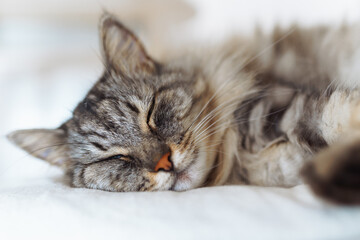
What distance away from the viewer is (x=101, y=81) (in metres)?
1.25

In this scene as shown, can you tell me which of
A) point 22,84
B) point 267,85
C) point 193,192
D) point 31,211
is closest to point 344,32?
point 267,85

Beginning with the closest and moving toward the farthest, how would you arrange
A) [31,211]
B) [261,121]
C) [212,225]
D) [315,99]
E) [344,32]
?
[212,225]
[31,211]
[315,99]
[261,121]
[344,32]

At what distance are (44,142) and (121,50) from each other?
0.52m

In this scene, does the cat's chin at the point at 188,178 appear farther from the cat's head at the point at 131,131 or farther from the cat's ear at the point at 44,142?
the cat's ear at the point at 44,142

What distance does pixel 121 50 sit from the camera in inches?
→ 51.0

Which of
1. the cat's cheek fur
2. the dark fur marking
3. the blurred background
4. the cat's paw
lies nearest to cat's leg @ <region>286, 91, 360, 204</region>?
the cat's paw

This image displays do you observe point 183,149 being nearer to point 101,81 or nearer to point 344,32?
point 101,81

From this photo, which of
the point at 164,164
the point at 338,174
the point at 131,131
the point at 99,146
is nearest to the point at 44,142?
the point at 99,146

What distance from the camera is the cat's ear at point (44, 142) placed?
4.09 feet

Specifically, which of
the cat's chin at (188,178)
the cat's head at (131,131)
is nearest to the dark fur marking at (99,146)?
the cat's head at (131,131)

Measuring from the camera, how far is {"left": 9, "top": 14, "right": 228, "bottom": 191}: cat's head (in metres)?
0.98

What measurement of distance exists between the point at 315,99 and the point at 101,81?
82 centimetres

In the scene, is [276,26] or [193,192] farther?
[276,26]

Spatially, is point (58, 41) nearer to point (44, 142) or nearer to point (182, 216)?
point (44, 142)
